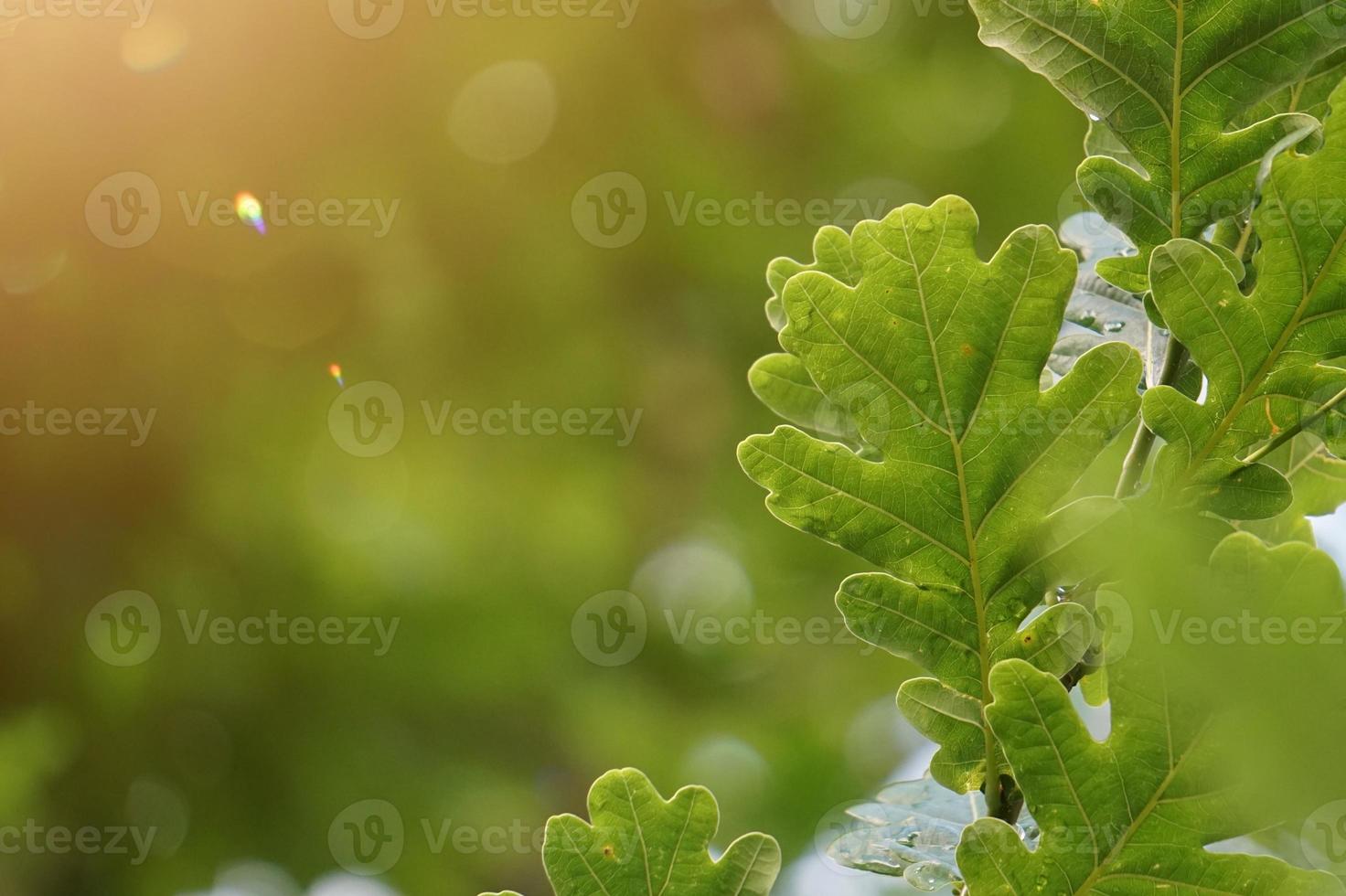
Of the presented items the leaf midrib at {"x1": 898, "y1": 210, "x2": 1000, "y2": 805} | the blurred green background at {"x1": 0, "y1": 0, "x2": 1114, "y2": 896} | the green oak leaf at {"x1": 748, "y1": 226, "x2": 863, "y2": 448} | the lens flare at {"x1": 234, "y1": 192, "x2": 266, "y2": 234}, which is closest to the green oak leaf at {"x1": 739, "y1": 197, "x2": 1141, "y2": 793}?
the leaf midrib at {"x1": 898, "y1": 210, "x2": 1000, "y2": 805}

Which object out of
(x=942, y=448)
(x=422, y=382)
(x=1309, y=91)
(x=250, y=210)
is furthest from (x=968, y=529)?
(x=250, y=210)

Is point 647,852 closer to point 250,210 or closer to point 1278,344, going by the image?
point 1278,344

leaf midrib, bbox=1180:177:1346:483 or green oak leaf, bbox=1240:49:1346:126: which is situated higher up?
green oak leaf, bbox=1240:49:1346:126

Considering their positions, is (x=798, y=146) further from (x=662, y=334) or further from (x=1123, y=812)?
(x=1123, y=812)

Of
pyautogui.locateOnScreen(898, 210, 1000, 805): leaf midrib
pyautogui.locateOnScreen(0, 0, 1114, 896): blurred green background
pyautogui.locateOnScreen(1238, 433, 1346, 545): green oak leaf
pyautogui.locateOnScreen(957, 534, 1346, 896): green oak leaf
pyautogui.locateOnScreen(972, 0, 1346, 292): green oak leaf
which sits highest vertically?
pyautogui.locateOnScreen(0, 0, 1114, 896): blurred green background

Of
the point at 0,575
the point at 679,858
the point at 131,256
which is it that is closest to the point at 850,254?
the point at 679,858

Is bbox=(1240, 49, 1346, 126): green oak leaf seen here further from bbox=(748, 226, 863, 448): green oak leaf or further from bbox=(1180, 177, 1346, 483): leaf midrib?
bbox=(748, 226, 863, 448): green oak leaf
